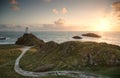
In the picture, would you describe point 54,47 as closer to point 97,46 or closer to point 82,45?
point 82,45

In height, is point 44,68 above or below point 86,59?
below

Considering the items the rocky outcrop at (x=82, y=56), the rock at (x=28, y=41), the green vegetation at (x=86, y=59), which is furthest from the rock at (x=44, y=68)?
the rock at (x=28, y=41)

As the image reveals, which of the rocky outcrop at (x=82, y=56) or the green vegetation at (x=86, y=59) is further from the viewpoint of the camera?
the rocky outcrop at (x=82, y=56)

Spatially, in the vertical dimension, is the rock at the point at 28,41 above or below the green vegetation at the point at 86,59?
below

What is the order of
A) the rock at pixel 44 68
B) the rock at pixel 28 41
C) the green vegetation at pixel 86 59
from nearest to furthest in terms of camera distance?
the green vegetation at pixel 86 59 → the rock at pixel 44 68 → the rock at pixel 28 41

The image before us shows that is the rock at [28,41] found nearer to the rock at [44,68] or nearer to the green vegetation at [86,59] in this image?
the green vegetation at [86,59]

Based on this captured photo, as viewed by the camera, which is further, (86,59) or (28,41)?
(28,41)

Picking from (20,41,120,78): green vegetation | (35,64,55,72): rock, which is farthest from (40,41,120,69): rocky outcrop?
(35,64,55,72): rock

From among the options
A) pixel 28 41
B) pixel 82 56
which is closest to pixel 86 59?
pixel 82 56

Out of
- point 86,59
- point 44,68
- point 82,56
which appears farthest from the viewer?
point 82,56

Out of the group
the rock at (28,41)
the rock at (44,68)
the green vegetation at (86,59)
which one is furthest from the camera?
the rock at (28,41)

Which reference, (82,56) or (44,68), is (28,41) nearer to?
(44,68)

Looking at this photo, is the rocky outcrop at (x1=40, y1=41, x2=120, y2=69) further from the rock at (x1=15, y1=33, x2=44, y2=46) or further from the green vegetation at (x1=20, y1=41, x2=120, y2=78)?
the rock at (x1=15, y1=33, x2=44, y2=46)

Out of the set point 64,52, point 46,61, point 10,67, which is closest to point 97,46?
point 64,52
